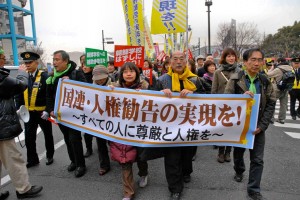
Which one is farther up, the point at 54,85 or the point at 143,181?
the point at 54,85

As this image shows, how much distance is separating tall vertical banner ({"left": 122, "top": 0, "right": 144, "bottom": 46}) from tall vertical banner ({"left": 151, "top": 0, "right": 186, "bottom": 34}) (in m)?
0.77

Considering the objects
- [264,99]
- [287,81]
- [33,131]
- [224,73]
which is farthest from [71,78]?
[287,81]

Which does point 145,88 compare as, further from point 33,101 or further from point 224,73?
point 33,101

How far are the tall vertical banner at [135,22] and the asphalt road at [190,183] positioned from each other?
3.32 meters

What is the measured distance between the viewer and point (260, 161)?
299 cm

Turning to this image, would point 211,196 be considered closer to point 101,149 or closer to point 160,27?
point 101,149

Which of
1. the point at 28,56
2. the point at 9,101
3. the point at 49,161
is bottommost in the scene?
the point at 49,161

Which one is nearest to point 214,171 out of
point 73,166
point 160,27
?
point 73,166

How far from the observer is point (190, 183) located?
3.59 m

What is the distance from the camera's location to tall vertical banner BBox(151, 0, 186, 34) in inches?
223

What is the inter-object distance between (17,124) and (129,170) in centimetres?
152

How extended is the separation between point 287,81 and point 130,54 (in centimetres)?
480

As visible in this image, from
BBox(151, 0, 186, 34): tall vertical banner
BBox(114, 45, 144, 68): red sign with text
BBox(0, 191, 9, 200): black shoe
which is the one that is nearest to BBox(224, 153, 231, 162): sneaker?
BBox(114, 45, 144, 68): red sign with text

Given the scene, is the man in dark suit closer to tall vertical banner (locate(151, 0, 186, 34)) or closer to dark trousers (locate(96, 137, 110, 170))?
dark trousers (locate(96, 137, 110, 170))
